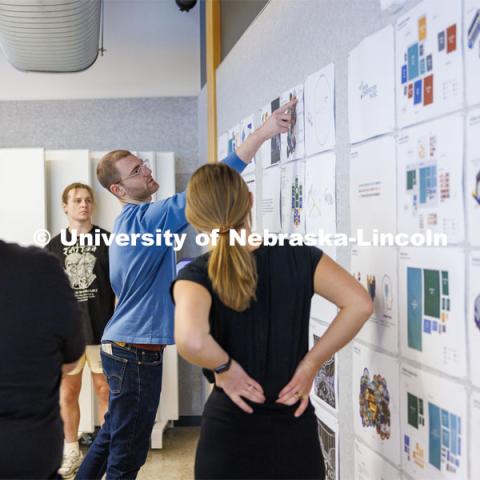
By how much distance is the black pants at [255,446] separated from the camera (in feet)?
4.53

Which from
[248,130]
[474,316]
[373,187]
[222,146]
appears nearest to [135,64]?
[222,146]

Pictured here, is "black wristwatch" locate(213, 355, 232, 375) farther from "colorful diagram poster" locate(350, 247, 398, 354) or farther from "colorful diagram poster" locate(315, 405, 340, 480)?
"colorful diagram poster" locate(315, 405, 340, 480)

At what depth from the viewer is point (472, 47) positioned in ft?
3.66

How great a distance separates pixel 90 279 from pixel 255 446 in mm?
2668

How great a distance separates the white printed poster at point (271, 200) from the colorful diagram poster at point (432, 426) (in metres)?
1.04

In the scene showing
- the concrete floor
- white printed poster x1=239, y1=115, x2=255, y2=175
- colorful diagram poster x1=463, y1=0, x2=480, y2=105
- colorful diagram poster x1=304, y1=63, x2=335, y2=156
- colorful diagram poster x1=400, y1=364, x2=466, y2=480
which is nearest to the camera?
colorful diagram poster x1=463, y1=0, x2=480, y2=105

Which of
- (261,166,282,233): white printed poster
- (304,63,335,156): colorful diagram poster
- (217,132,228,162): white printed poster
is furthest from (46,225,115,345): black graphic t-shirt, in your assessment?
(304,63,335,156): colorful diagram poster

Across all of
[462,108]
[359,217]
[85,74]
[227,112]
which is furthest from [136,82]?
[462,108]

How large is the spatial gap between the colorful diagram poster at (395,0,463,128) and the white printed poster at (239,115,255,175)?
4.29 ft

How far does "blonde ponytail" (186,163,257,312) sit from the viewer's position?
52.4 inches

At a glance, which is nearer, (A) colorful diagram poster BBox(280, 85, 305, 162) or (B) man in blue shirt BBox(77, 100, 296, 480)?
(A) colorful diagram poster BBox(280, 85, 305, 162)

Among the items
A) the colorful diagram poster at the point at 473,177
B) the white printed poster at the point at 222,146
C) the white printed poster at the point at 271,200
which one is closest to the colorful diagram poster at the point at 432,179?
the colorful diagram poster at the point at 473,177

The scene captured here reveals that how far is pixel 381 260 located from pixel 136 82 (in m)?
3.39

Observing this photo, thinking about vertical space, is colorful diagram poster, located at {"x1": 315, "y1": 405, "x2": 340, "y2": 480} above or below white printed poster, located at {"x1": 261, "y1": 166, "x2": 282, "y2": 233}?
below
